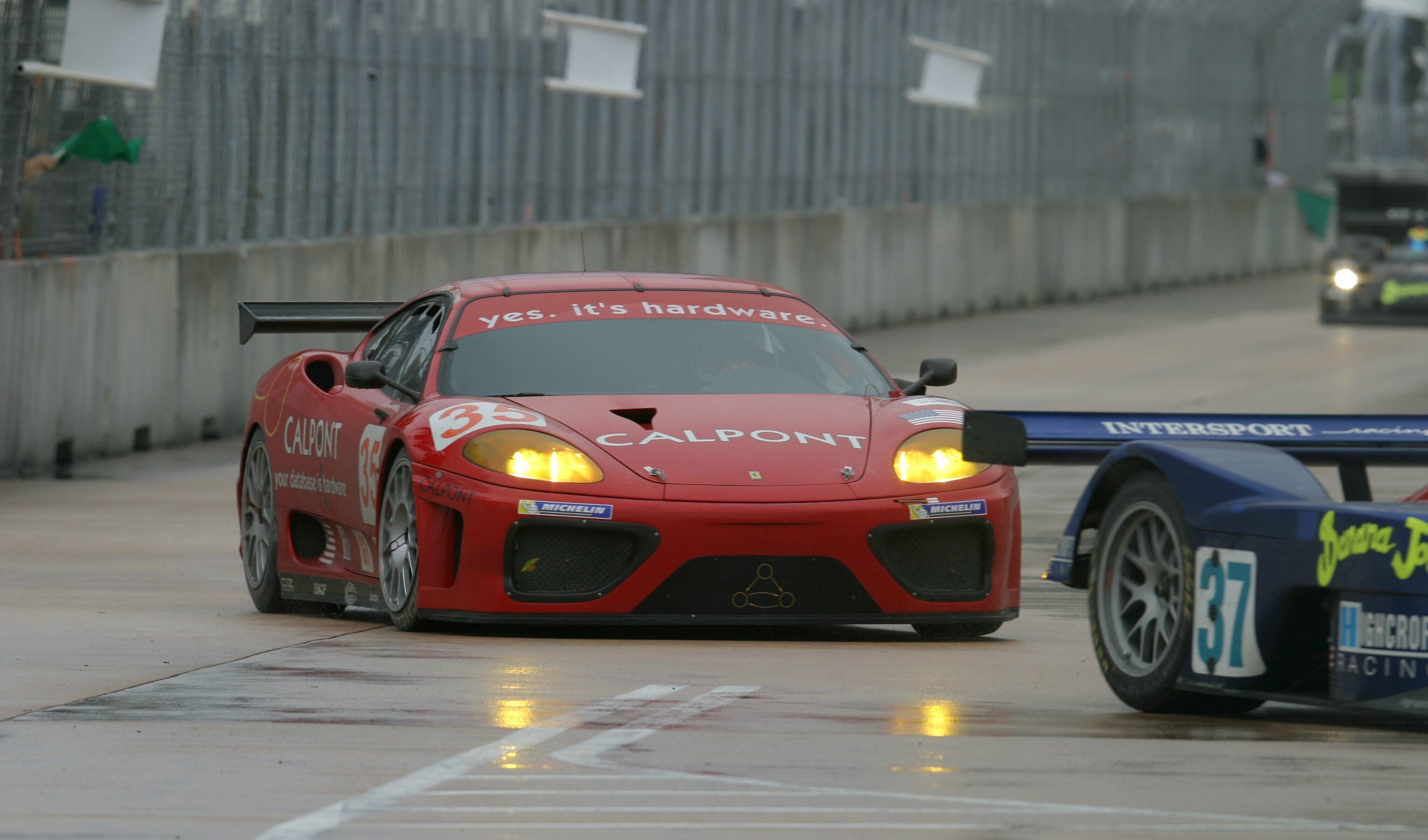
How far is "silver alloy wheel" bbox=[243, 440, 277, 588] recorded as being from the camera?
32.4 ft

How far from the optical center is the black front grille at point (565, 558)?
26.3ft

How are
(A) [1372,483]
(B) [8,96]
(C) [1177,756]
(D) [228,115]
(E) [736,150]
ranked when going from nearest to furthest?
(C) [1177,756] < (A) [1372,483] < (B) [8,96] < (D) [228,115] < (E) [736,150]

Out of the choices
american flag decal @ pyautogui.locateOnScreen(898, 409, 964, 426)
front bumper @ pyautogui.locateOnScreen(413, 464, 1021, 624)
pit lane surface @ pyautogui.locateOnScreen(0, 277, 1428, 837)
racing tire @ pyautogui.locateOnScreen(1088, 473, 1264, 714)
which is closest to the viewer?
pit lane surface @ pyautogui.locateOnScreen(0, 277, 1428, 837)

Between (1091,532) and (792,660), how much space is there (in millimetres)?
1192

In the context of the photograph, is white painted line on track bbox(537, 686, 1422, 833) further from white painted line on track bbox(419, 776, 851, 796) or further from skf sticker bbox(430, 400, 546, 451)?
skf sticker bbox(430, 400, 546, 451)

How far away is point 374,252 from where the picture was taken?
21.9 metres

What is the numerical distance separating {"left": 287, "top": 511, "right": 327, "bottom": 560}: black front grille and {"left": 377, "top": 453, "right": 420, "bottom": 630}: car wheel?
94 centimetres

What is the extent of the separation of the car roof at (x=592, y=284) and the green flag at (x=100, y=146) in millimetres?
8106

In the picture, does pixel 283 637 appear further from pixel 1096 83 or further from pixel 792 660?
pixel 1096 83

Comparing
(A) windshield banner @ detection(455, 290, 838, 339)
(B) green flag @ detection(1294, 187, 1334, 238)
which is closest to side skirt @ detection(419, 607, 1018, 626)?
(A) windshield banner @ detection(455, 290, 838, 339)

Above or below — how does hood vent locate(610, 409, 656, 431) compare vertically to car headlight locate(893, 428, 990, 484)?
above

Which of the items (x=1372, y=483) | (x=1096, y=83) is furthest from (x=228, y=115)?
(x=1096, y=83)

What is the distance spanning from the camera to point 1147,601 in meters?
6.47

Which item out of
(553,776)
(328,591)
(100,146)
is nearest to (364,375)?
(328,591)
